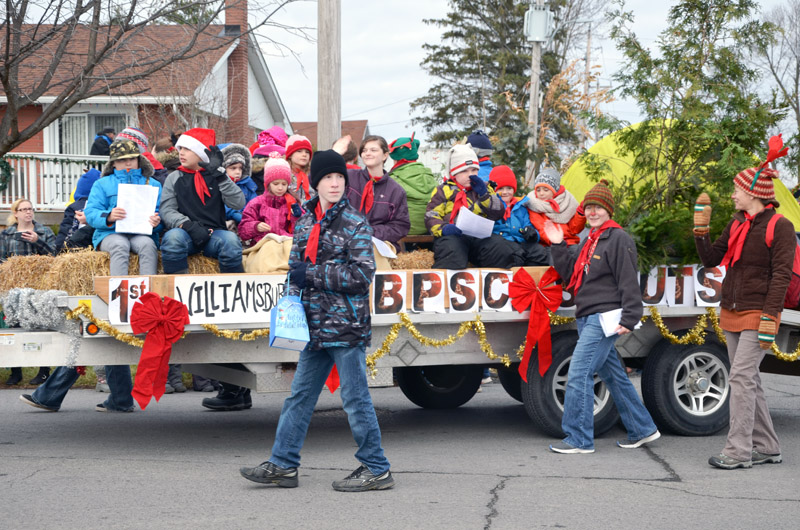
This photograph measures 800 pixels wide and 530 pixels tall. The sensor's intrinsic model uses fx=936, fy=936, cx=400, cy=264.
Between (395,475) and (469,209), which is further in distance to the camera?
(469,209)

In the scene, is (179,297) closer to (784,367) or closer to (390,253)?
(390,253)

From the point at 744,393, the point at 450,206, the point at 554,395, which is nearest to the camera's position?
the point at 744,393

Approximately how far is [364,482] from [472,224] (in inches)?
97.7

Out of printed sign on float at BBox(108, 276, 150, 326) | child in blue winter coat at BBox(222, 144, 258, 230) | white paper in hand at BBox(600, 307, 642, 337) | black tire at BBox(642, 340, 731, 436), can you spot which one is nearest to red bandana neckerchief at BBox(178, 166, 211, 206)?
child in blue winter coat at BBox(222, 144, 258, 230)

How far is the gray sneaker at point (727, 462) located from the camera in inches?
257

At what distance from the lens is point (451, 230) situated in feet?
24.5

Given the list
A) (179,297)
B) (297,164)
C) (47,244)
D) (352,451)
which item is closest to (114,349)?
(179,297)

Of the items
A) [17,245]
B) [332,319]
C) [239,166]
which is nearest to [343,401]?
[332,319]

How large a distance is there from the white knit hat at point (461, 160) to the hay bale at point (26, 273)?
10.6 ft

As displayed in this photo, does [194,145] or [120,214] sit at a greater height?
[194,145]

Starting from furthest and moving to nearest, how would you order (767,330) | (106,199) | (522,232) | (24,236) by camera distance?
(24,236), (522,232), (106,199), (767,330)

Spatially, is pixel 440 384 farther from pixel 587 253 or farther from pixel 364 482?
pixel 364 482

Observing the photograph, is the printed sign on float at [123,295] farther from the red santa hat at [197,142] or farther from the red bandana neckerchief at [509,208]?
the red bandana neckerchief at [509,208]

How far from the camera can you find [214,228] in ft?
24.2
